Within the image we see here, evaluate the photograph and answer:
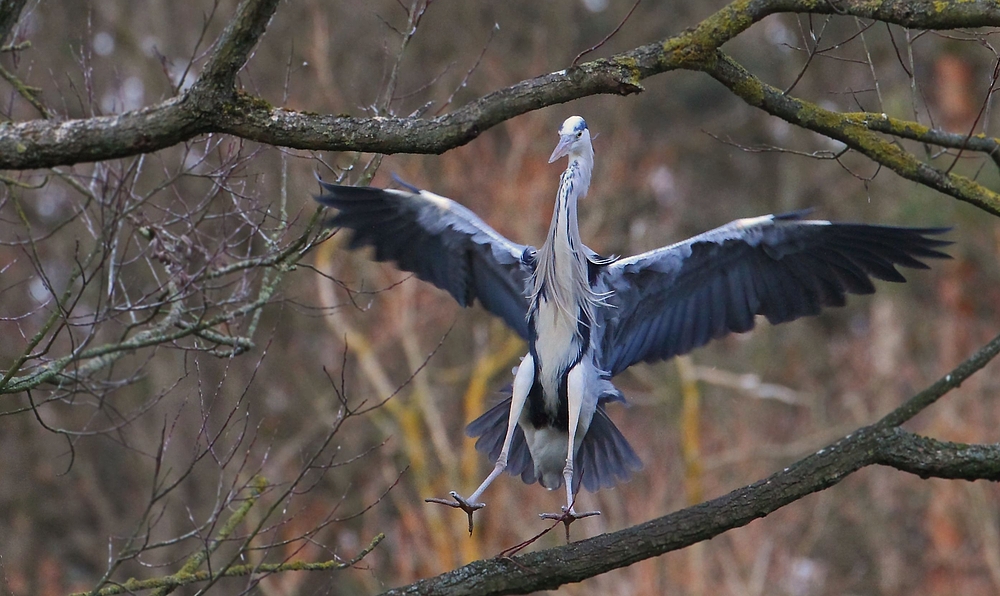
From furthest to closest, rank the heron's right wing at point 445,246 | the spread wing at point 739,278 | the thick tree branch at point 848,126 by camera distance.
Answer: the heron's right wing at point 445,246 < the spread wing at point 739,278 < the thick tree branch at point 848,126

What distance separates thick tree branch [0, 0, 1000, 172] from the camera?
127 inches

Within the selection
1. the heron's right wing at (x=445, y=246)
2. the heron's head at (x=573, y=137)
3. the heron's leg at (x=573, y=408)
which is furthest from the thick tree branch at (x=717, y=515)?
the heron's right wing at (x=445, y=246)

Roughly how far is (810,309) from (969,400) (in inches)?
336

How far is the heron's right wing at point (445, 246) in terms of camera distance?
601 centimetres

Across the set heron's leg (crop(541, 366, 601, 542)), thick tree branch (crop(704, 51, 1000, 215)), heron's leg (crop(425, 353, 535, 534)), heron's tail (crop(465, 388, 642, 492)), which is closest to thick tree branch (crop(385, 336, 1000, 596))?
thick tree branch (crop(704, 51, 1000, 215))

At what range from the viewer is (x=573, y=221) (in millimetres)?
5871

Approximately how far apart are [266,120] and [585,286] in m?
2.97

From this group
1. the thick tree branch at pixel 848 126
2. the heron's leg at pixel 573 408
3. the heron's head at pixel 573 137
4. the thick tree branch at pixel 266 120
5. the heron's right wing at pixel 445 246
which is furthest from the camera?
the heron's right wing at pixel 445 246

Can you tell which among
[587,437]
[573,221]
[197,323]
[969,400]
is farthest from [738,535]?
[197,323]

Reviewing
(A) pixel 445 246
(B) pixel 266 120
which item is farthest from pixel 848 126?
(A) pixel 445 246

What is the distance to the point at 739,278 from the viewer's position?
6.17 m

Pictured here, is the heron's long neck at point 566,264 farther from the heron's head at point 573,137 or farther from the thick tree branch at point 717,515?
the thick tree branch at point 717,515

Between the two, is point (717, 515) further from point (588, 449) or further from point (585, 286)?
point (588, 449)

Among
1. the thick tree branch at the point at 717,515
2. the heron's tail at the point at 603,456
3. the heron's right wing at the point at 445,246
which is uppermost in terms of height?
the heron's right wing at the point at 445,246
